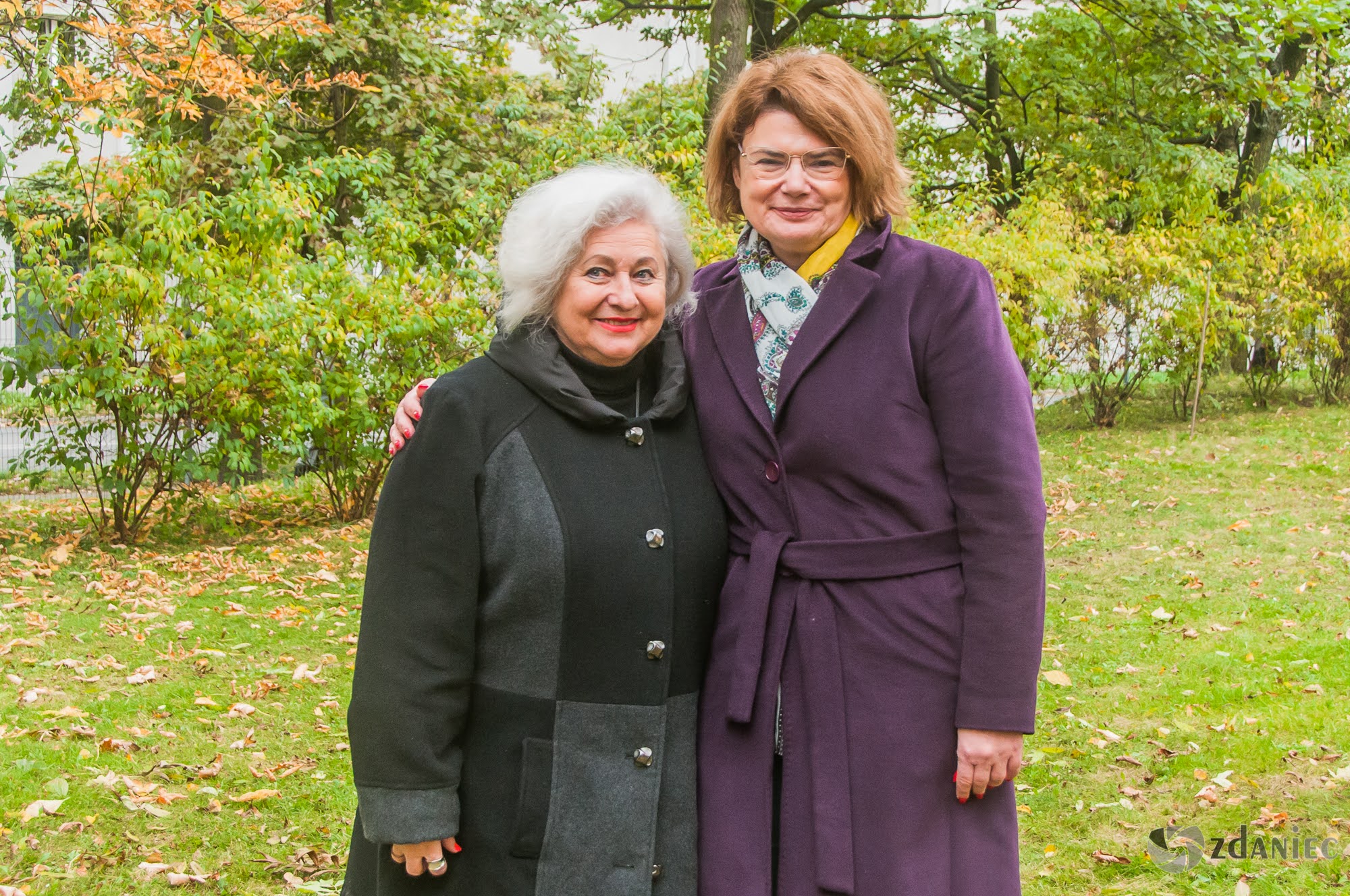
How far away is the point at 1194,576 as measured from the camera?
7410 millimetres

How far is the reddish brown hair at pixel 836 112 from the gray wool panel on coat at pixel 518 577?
33.8 inches

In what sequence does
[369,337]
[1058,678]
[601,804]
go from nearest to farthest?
[601,804] < [1058,678] < [369,337]

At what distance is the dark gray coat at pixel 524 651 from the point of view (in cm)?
211

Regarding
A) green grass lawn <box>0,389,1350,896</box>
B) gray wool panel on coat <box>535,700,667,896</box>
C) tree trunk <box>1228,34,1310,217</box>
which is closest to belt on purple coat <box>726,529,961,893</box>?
gray wool panel on coat <box>535,700,667,896</box>

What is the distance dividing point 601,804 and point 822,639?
522mm

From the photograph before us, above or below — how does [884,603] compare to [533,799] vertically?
above

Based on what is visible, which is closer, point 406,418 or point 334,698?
point 406,418

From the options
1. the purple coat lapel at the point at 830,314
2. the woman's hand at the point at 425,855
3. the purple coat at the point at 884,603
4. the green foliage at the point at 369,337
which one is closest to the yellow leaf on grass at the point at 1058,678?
the purple coat at the point at 884,603

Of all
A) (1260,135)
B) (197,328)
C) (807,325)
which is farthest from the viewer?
(1260,135)

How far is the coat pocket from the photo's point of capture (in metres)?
2.16

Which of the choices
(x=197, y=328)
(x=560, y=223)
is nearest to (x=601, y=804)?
(x=560, y=223)

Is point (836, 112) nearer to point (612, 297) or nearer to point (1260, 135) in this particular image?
point (612, 297)

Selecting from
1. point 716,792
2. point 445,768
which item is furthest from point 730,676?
point 445,768

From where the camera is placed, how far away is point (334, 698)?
5.47 metres
